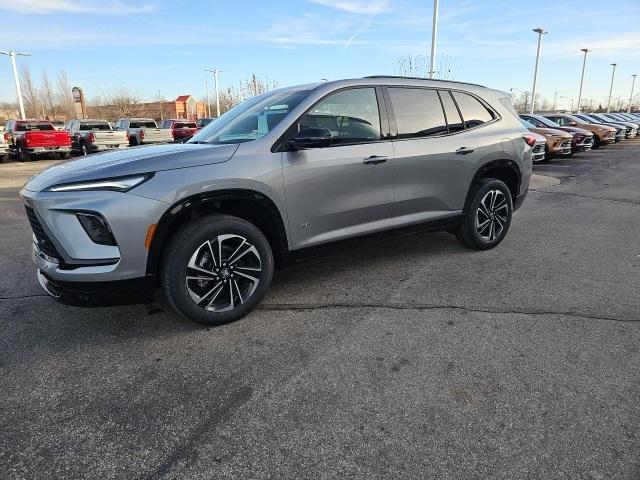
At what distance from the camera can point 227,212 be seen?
3.57 m

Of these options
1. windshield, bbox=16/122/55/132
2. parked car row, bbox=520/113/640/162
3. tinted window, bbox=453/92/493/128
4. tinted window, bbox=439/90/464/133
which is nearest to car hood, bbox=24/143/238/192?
tinted window, bbox=439/90/464/133

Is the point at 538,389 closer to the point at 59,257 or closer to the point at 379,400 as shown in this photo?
the point at 379,400

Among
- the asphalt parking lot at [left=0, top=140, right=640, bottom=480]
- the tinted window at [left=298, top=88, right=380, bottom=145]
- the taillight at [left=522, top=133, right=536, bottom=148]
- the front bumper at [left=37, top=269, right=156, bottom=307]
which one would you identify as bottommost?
the asphalt parking lot at [left=0, top=140, right=640, bottom=480]

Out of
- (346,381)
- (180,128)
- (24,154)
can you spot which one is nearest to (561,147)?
(346,381)

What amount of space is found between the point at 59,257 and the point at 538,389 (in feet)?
10.1

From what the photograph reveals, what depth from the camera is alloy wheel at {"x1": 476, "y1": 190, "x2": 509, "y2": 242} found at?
5.18 metres

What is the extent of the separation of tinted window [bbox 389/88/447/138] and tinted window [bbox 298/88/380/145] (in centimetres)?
27

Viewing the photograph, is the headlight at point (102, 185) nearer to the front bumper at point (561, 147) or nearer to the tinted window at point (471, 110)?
the tinted window at point (471, 110)

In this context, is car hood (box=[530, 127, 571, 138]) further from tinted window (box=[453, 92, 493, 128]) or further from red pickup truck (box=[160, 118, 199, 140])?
red pickup truck (box=[160, 118, 199, 140])

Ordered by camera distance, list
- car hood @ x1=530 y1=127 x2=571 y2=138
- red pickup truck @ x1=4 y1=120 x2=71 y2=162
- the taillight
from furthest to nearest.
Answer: red pickup truck @ x1=4 y1=120 x2=71 y2=162
car hood @ x1=530 y1=127 x2=571 y2=138
the taillight

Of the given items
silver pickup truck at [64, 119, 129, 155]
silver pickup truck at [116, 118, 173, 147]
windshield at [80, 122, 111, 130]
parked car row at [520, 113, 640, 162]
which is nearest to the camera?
parked car row at [520, 113, 640, 162]

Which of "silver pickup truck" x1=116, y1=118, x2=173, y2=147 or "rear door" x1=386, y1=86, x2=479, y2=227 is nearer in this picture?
"rear door" x1=386, y1=86, x2=479, y2=227

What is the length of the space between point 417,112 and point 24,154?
63.8 ft

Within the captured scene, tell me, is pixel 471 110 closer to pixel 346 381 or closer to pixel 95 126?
pixel 346 381
